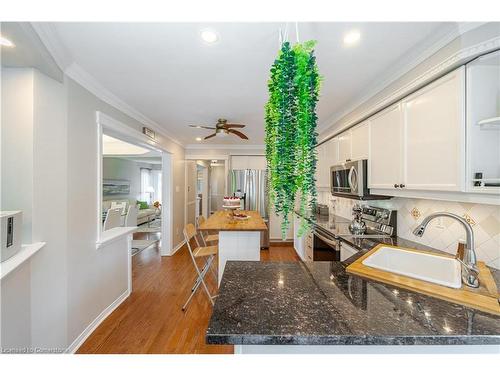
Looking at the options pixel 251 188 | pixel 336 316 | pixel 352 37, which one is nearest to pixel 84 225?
pixel 336 316

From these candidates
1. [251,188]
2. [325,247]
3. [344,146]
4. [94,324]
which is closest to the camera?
[94,324]

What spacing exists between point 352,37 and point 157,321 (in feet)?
9.88

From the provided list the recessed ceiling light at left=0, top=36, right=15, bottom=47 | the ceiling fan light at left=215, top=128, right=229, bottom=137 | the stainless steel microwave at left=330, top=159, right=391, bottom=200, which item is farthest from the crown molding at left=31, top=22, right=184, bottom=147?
the stainless steel microwave at left=330, top=159, right=391, bottom=200

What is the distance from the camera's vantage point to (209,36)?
1305 mm

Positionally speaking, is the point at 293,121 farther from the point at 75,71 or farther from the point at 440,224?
the point at 75,71

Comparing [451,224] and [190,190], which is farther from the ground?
[190,190]

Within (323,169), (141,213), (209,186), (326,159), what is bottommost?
(141,213)

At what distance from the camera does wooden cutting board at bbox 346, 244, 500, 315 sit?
87cm

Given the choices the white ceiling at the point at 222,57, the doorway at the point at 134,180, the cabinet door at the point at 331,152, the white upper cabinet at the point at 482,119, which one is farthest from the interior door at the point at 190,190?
the white upper cabinet at the point at 482,119

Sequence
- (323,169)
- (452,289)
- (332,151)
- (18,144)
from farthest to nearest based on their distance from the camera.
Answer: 1. (323,169)
2. (332,151)
3. (18,144)
4. (452,289)

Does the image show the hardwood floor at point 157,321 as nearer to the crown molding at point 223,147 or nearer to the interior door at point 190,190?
the interior door at point 190,190

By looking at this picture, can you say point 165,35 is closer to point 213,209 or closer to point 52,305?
point 52,305

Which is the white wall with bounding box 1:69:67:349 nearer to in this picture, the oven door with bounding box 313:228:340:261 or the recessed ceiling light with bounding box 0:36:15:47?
the recessed ceiling light with bounding box 0:36:15:47

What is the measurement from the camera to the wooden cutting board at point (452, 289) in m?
0.87
